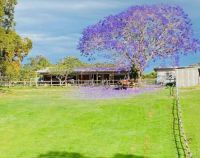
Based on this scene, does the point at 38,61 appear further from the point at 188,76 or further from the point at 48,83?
the point at 188,76

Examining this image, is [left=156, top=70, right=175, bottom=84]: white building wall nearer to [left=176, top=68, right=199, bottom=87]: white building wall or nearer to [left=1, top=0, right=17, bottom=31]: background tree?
[left=176, top=68, right=199, bottom=87]: white building wall

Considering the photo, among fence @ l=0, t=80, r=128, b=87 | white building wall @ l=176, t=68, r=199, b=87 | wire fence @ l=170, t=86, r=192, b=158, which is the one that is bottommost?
wire fence @ l=170, t=86, r=192, b=158

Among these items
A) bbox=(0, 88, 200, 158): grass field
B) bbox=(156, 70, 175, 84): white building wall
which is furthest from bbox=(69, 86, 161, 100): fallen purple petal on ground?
bbox=(156, 70, 175, 84): white building wall

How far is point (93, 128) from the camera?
32.7 m

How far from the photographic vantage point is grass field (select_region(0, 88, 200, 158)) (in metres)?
26.9

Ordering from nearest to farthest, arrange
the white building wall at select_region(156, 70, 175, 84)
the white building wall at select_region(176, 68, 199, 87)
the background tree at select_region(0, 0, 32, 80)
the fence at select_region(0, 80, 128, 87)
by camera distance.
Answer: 1. the background tree at select_region(0, 0, 32, 80)
2. the white building wall at select_region(176, 68, 199, 87)
3. the white building wall at select_region(156, 70, 175, 84)
4. the fence at select_region(0, 80, 128, 87)

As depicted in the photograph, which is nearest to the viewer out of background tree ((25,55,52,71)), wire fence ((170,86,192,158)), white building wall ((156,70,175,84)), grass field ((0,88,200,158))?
wire fence ((170,86,192,158))

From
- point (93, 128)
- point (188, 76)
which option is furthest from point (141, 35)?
point (93, 128)

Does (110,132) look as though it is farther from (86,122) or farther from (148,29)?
(148,29)

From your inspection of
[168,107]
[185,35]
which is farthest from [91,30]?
[168,107]

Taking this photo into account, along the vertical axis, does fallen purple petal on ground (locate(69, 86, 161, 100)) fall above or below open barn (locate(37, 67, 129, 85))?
below

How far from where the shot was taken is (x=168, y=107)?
39.4 m

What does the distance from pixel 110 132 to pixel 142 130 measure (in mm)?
2026

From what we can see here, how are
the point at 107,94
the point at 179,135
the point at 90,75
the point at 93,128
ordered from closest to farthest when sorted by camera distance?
the point at 179,135, the point at 93,128, the point at 107,94, the point at 90,75
